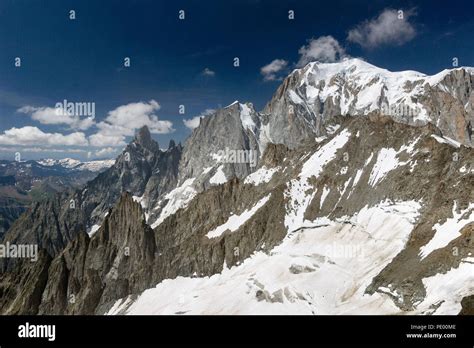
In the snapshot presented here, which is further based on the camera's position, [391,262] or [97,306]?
[97,306]

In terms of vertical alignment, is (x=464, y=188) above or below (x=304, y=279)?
above

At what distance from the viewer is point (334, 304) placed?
248ft

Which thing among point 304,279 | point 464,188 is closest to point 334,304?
point 304,279

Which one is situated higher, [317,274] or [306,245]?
[306,245]

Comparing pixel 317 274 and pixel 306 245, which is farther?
pixel 306 245

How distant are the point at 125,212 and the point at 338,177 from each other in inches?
4070

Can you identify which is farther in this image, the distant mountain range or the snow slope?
the snow slope

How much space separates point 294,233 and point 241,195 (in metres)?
56.8

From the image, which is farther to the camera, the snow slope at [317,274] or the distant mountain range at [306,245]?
the snow slope at [317,274]
